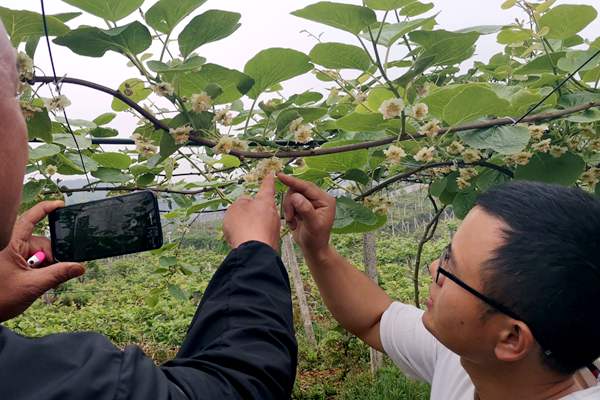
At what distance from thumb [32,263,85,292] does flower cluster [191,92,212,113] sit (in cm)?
28

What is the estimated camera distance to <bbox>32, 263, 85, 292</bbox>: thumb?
724 mm

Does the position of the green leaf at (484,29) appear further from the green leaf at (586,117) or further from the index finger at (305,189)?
the index finger at (305,189)

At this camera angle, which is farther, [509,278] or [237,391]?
[509,278]

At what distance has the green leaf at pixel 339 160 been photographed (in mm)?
863

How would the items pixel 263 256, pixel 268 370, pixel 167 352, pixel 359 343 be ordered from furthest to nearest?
pixel 167 352 < pixel 359 343 < pixel 263 256 < pixel 268 370

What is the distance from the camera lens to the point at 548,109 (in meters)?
0.90

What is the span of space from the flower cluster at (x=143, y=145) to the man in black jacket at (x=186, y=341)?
0.63 ft

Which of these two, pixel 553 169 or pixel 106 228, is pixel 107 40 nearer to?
pixel 106 228

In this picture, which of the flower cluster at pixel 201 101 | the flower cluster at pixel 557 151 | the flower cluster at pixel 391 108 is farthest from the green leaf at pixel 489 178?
the flower cluster at pixel 201 101

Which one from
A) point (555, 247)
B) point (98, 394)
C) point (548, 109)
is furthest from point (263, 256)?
point (548, 109)

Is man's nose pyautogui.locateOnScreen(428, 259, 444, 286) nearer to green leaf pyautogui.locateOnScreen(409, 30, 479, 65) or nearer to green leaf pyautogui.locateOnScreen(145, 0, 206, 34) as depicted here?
green leaf pyautogui.locateOnScreen(409, 30, 479, 65)

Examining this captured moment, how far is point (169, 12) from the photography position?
0.68m

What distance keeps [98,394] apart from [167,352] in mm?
5934

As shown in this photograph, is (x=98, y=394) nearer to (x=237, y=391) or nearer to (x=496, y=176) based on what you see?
(x=237, y=391)
